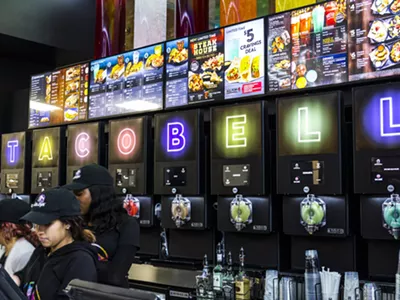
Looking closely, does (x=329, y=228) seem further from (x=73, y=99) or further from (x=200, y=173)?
(x=73, y=99)

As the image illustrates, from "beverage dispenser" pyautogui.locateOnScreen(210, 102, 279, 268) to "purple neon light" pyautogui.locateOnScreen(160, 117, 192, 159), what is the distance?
0.79 ft

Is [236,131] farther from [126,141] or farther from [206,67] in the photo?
[126,141]

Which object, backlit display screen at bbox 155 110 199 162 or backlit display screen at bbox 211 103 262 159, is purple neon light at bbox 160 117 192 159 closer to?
backlit display screen at bbox 155 110 199 162

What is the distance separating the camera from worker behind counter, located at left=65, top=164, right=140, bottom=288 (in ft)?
7.80

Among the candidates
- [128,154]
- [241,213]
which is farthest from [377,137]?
[128,154]

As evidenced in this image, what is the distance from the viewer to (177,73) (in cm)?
390

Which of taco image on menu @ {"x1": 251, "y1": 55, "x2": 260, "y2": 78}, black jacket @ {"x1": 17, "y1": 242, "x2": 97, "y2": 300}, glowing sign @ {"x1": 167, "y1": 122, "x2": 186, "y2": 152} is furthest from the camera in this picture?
glowing sign @ {"x1": 167, "y1": 122, "x2": 186, "y2": 152}

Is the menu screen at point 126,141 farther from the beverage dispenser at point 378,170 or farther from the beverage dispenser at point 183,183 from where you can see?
the beverage dispenser at point 378,170

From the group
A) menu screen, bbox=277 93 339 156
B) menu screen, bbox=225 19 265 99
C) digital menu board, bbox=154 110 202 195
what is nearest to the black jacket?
menu screen, bbox=277 93 339 156

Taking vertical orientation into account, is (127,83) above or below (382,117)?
above

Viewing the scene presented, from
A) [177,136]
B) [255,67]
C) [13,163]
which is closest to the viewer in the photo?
[255,67]

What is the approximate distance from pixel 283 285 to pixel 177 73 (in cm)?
179

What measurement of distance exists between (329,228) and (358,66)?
95 cm

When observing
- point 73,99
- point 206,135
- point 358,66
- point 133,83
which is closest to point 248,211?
point 206,135
